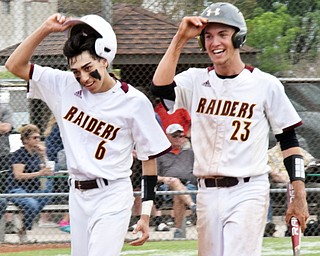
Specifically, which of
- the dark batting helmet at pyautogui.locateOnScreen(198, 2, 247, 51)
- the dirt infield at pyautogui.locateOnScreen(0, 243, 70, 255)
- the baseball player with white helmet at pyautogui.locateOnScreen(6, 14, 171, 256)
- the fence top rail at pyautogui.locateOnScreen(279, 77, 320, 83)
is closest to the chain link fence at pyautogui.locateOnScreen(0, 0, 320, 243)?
the fence top rail at pyautogui.locateOnScreen(279, 77, 320, 83)

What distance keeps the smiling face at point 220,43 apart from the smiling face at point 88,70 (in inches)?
26.5

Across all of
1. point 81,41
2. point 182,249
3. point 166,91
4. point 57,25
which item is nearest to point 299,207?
point 166,91

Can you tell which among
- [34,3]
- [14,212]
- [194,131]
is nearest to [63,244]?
[14,212]

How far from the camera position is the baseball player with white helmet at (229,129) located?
576 centimetres

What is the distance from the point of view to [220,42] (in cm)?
580

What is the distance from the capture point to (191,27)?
5773 millimetres

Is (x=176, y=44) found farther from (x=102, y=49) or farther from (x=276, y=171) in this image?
(x=276, y=171)

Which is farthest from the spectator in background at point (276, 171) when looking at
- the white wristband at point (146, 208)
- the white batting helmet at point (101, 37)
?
the white batting helmet at point (101, 37)

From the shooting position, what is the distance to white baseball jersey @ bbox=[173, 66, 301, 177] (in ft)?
19.0

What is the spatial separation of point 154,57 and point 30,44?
5354mm

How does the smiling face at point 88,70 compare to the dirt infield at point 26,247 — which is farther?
the dirt infield at point 26,247

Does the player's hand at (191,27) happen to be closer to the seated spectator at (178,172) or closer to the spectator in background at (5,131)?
the seated spectator at (178,172)

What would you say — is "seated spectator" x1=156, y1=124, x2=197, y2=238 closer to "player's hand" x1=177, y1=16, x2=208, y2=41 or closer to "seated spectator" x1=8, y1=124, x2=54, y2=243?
"seated spectator" x1=8, y1=124, x2=54, y2=243

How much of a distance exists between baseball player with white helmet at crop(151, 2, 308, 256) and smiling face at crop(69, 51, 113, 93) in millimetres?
408
